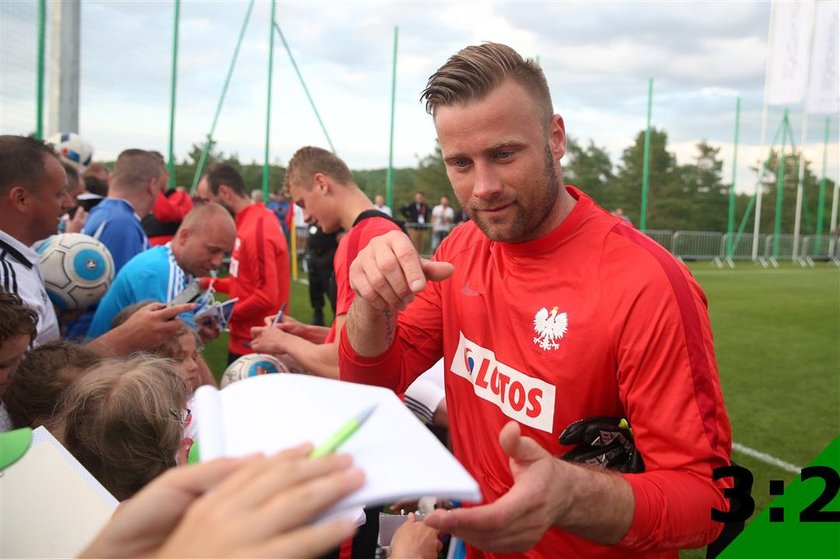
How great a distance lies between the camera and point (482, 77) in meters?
1.79

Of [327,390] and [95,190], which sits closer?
[327,390]

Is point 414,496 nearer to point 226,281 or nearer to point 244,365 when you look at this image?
point 244,365

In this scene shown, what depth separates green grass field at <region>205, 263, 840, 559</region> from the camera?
5668mm

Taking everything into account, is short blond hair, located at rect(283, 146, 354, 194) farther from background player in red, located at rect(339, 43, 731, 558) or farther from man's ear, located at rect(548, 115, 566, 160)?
man's ear, located at rect(548, 115, 566, 160)

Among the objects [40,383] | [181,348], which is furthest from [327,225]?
[40,383]

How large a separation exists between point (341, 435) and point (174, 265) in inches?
144

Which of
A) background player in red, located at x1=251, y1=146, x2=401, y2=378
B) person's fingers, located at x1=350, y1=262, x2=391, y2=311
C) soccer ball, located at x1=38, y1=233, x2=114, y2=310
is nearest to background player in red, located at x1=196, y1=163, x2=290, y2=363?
background player in red, located at x1=251, y1=146, x2=401, y2=378

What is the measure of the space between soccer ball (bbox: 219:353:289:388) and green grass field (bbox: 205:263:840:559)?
2743 millimetres

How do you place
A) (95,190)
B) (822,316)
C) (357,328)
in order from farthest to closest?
(822,316), (95,190), (357,328)

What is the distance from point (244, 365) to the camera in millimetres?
3506

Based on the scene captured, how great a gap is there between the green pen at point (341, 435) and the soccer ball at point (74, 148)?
6360 mm

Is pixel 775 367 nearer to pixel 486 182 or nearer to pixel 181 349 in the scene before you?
pixel 181 349

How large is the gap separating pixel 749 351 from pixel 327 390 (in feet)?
33.5

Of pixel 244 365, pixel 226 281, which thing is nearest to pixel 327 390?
pixel 244 365
